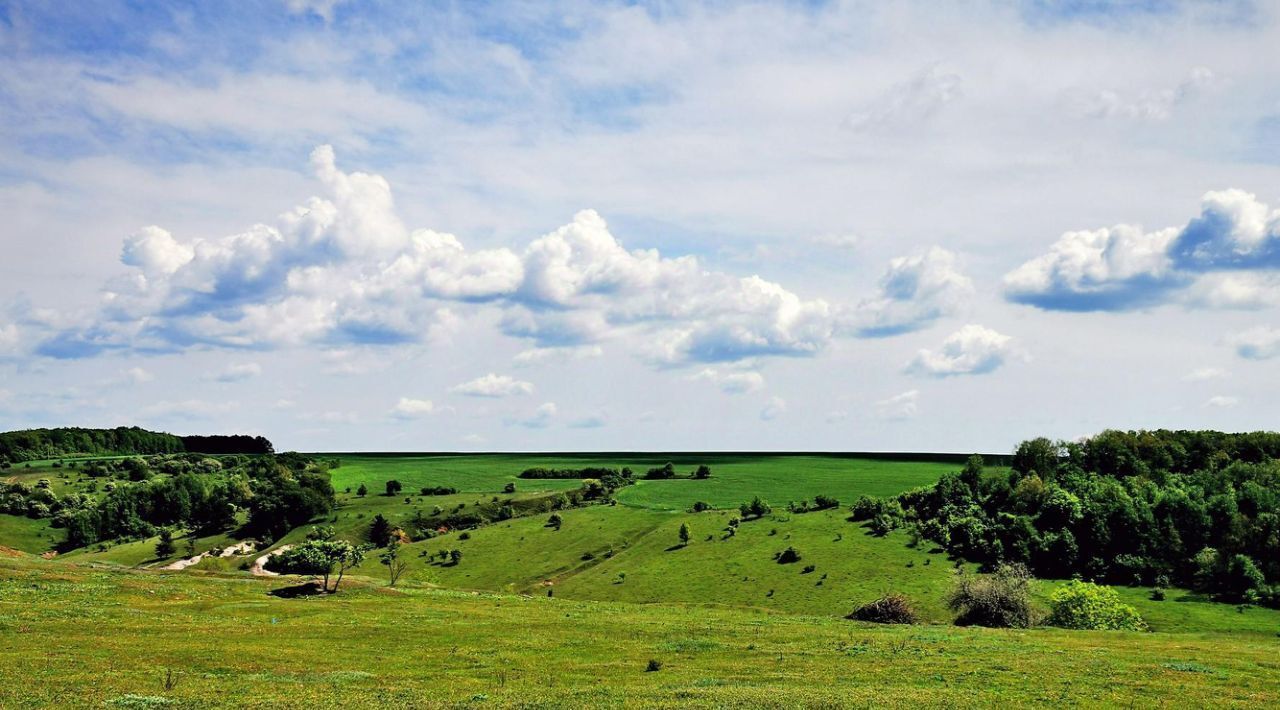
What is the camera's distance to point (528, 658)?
60.6m

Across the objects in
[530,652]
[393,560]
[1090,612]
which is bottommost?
[393,560]

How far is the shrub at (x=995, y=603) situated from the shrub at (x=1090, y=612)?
8127 mm

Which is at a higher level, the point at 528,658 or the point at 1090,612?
the point at 528,658

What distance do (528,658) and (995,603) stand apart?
2646 inches

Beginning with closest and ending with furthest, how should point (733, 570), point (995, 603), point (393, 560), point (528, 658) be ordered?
point (528, 658) < point (995, 603) < point (733, 570) < point (393, 560)

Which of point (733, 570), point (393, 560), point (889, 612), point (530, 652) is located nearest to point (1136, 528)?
point (733, 570)

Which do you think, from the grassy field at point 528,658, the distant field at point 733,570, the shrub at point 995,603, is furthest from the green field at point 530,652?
the shrub at point 995,603

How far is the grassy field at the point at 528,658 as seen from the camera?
43875mm

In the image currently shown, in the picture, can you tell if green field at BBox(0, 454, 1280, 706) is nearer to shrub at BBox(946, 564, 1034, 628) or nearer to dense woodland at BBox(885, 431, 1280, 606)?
shrub at BBox(946, 564, 1034, 628)

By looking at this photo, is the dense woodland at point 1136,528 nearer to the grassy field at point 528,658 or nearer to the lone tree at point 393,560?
the grassy field at point 528,658

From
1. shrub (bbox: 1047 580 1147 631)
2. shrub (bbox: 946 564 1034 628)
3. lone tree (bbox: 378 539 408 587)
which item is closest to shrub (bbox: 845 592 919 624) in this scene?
shrub (bbox: 946 564 1034 628)

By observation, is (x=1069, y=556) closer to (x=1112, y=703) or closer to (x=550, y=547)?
(x=550, y=547)

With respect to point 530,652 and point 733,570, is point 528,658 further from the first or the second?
point 733,570

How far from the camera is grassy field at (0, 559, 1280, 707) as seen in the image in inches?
1727
